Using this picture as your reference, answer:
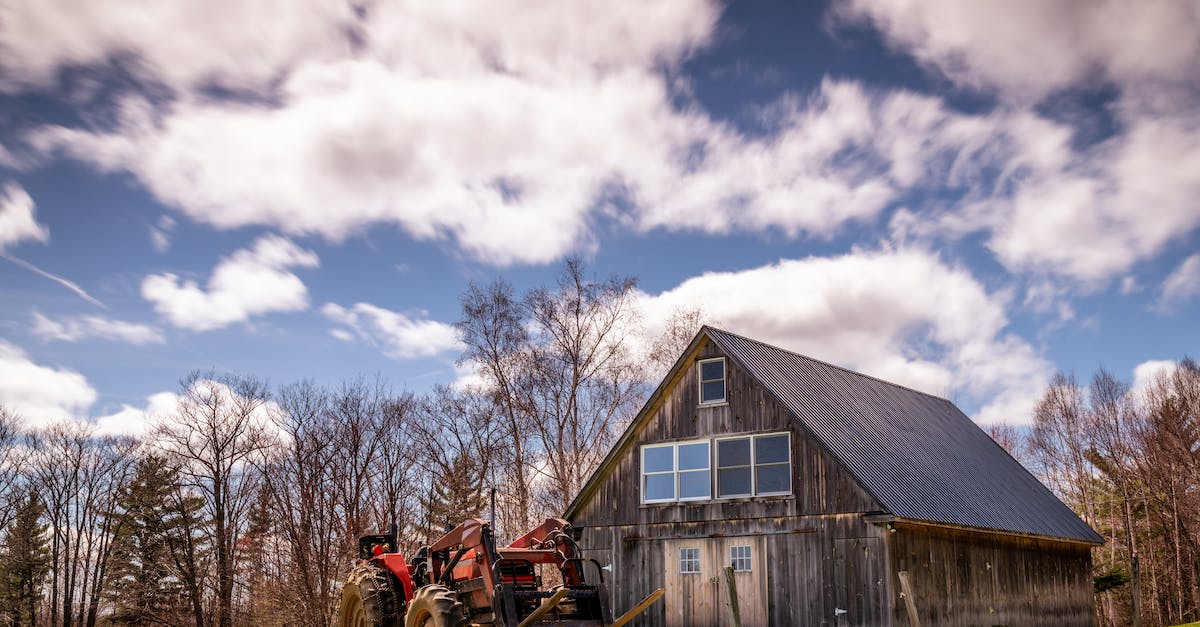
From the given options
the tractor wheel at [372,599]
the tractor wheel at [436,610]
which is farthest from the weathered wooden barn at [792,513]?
the tractor wheel at [436,610]

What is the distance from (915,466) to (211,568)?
33.0 meters

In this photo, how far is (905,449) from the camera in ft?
81.0

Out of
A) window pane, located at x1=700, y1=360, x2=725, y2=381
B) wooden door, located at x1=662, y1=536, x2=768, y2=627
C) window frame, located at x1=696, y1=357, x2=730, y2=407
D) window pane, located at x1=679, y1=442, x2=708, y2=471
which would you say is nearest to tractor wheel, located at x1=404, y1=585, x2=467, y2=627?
wooden door, located at x1=662, y1=536, x2=768, y2=627

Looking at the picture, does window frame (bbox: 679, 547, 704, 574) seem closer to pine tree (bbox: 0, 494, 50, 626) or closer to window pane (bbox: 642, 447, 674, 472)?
window pane (bbox: 642, 447, 674, 472)

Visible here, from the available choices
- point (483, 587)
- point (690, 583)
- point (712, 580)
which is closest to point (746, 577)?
point (712, 580)

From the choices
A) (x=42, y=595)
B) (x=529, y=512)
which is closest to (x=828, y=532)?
(x=529, y=512)

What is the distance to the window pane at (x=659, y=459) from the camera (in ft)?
77.0

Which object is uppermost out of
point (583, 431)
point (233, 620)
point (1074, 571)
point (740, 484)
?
point (583, 431)

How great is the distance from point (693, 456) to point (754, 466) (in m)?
1.69

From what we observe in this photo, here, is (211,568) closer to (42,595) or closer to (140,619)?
(140,619)

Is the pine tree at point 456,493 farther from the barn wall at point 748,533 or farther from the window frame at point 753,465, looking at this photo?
the window frame at point 753,465

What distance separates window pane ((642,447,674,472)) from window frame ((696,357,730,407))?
1488 millimetres

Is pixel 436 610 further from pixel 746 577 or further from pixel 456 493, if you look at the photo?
pixel 456 493

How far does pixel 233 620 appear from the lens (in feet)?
141
